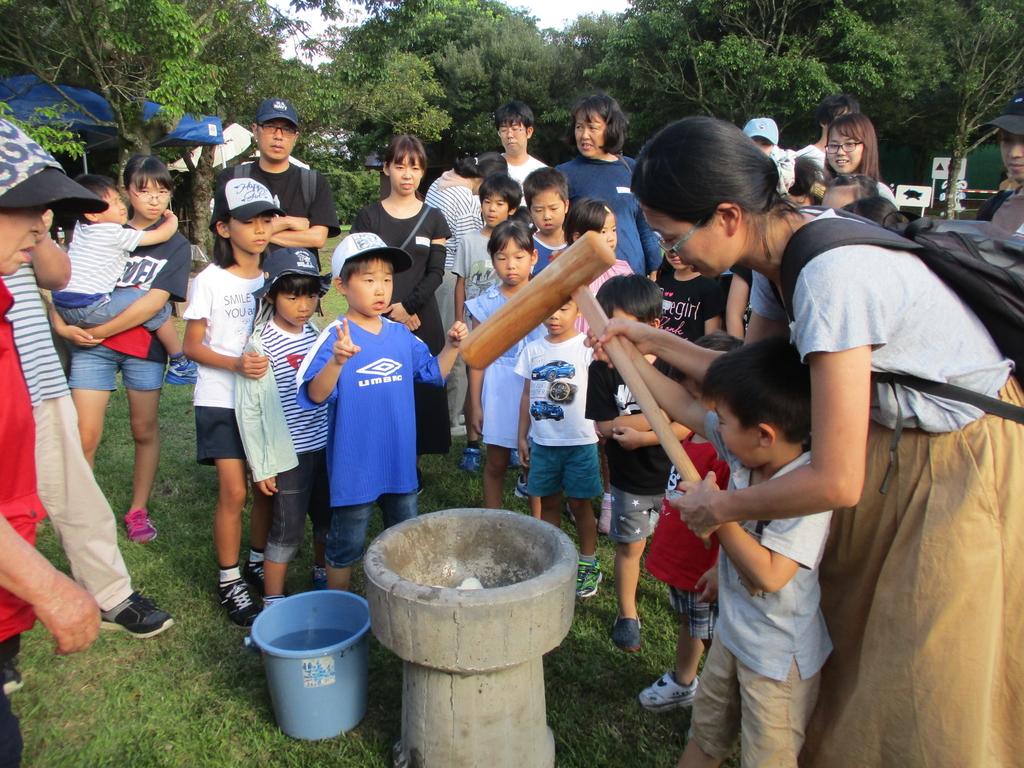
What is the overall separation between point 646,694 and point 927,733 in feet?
4.36

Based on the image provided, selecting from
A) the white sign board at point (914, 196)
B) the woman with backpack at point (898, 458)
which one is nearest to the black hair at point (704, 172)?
the woman with backpack at point (898, 458)

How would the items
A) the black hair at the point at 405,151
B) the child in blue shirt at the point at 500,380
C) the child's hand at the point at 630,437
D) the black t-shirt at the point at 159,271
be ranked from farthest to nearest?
the black hair at the point at 405,151 < the black t-shirt at the point at 159,271 < the child in blue shirt at the point at 500,380 < the child's hand at the point at 630,437

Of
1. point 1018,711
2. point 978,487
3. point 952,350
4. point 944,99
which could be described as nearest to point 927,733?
point 1018,711

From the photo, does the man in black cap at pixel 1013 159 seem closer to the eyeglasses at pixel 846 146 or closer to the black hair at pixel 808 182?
the black hair at pixel 808 182

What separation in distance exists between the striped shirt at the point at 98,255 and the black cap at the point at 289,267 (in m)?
1.08

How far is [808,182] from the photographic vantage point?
4.42 metres

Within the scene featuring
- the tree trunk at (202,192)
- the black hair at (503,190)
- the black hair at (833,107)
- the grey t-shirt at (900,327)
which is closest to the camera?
the grey t-shirt at (900,327)

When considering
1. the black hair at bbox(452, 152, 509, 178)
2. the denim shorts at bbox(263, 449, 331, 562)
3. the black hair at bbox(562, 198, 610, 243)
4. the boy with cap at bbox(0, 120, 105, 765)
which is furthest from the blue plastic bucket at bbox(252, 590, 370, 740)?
the black hair at bbox(452, 152, 509, 178)

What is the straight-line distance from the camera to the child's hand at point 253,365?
327 centimetres

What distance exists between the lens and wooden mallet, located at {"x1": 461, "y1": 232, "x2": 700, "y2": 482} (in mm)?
2002

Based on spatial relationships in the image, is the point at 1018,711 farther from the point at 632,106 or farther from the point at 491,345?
the point at 632,106

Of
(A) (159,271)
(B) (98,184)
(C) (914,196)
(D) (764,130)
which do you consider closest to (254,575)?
(A) (159,271)

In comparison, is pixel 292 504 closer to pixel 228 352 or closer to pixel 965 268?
pixel 228 352

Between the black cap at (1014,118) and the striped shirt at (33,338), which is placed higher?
the black cap at (1014,118)
